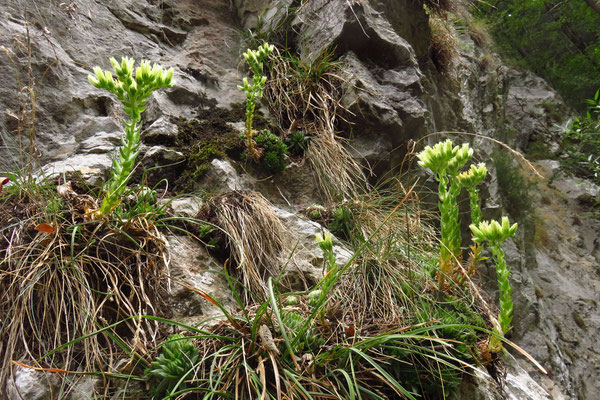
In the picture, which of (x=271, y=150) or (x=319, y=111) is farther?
(x=319, y=111)

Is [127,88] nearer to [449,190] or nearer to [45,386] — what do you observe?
[45,386]

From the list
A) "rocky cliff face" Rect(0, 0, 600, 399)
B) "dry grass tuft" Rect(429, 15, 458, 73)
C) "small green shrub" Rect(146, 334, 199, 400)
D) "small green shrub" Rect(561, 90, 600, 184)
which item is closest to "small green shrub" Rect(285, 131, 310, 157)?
"rocky cliff face" Rect(0, 0, 600, 399)

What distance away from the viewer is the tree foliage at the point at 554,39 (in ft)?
24.3

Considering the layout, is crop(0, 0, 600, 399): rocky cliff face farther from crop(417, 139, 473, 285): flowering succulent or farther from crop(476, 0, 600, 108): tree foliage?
crop(476, 0, 600, 108): tree foliage

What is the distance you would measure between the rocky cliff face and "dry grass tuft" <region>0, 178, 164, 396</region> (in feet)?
0.56

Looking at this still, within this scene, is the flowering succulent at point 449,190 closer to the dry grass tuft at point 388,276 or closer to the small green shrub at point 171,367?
the dry grass tuft at point 388,276

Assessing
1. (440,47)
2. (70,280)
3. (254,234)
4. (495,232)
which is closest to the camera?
(70,280)

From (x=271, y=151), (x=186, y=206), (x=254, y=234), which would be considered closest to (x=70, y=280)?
(x=186, y=206)

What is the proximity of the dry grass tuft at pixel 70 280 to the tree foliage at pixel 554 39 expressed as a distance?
8.47m

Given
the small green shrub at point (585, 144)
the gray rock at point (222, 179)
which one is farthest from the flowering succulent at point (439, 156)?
the small green shrub at point (585, 144)

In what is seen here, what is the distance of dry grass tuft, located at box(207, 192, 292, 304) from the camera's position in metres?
1.94

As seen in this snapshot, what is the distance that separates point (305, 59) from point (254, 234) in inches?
82.6

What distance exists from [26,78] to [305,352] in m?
2.52

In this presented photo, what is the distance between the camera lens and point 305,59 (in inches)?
131
